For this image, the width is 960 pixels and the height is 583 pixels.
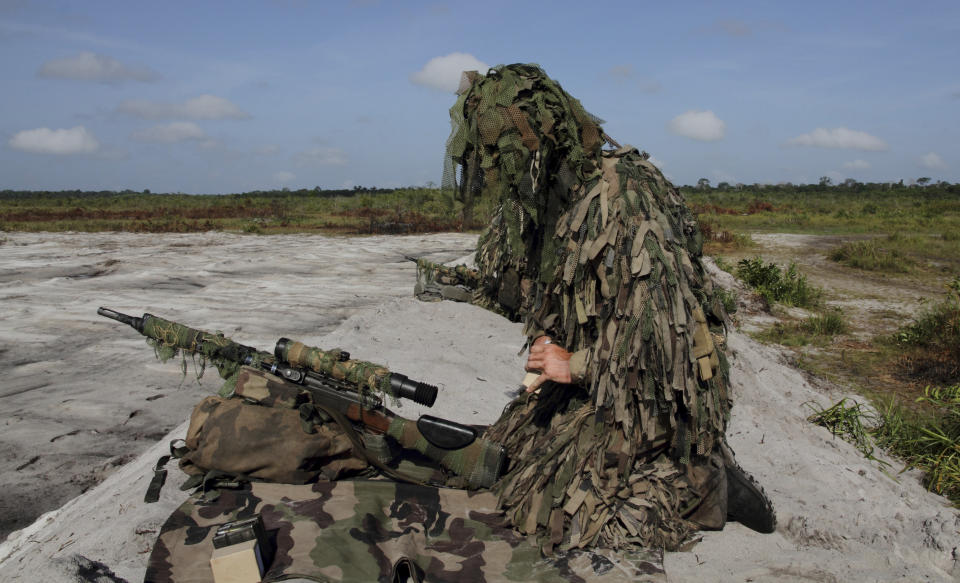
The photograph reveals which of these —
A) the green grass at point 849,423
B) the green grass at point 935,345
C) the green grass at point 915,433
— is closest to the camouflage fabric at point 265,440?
the green grass at point 915,433

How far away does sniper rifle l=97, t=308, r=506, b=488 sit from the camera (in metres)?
3.55

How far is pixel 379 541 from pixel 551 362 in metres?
1.21

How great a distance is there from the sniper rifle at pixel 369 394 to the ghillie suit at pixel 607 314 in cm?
37

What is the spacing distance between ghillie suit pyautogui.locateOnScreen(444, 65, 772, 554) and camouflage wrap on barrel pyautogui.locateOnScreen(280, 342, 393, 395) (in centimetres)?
100

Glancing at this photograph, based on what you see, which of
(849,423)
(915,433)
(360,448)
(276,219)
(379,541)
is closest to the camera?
(379,541)

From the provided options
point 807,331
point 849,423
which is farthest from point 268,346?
point 807,331

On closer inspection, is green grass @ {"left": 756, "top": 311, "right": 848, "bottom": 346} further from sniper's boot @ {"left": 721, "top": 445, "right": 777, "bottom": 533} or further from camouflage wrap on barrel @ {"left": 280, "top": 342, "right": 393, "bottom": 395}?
camouflage wrap on barrel @ {"left": 280, "top": 342, "right": 393, "bottom": 395}

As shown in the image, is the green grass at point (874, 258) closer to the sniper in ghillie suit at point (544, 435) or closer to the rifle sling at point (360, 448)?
the sniper in ghillie suit at point (544, 435)

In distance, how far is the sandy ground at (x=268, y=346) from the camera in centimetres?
322

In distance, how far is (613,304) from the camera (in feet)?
9.67

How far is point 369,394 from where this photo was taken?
12.0 ft

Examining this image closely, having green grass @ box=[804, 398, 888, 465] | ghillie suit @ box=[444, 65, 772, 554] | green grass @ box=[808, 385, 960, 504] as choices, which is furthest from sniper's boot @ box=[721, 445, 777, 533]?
green grass @ box=[804, 398, 888, 465]

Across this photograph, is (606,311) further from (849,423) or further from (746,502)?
(849,423)

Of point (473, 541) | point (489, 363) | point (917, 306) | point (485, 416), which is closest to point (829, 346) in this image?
point (917, 306)
